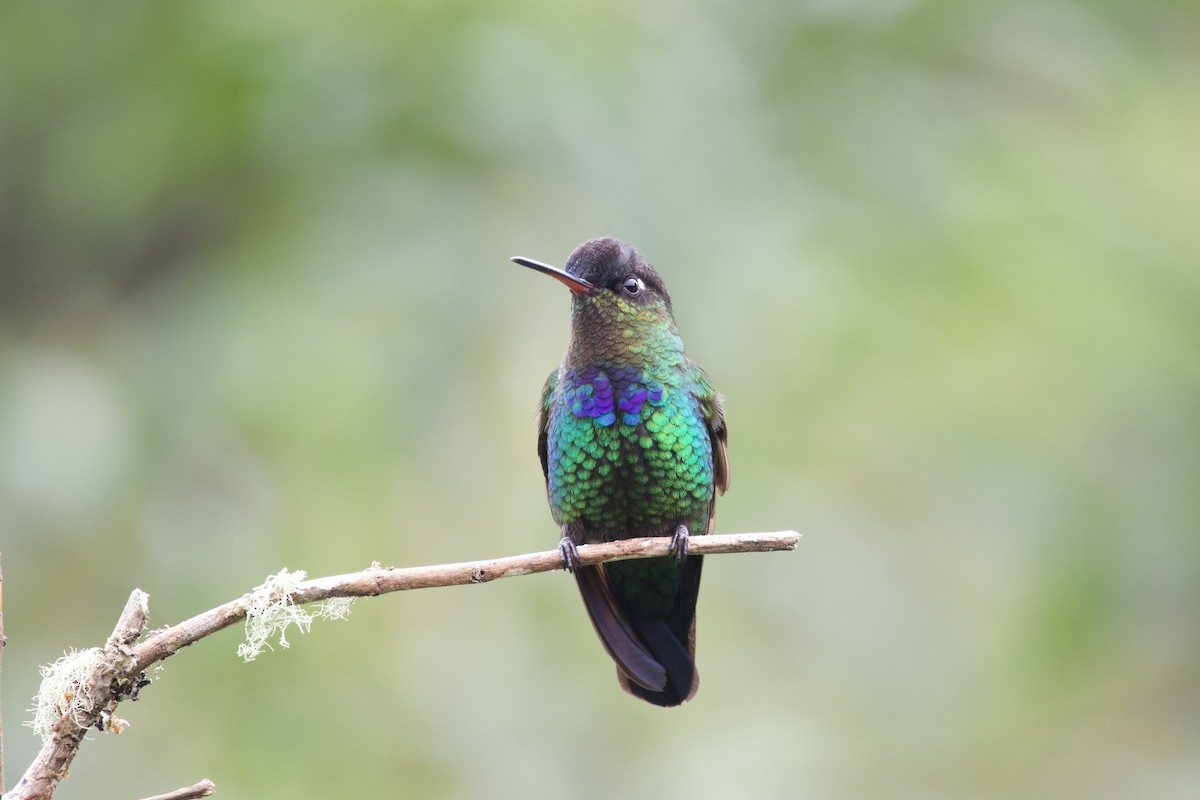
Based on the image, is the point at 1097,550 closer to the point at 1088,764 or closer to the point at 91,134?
the point at 1088,764

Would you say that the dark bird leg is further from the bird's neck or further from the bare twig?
the bare twig

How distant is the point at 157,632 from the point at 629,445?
181 centimetres

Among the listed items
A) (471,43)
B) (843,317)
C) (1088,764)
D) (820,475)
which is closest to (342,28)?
(471,43)

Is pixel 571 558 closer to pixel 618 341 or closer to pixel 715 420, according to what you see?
pixel 618 341

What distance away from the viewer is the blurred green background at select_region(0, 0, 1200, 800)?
554 centimetres

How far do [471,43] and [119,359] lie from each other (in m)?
2.33

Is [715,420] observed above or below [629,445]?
above

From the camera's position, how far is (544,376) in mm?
5293

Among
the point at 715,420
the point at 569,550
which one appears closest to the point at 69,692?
the point at 569,550

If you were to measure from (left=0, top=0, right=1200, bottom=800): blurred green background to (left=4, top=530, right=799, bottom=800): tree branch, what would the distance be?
2.99m

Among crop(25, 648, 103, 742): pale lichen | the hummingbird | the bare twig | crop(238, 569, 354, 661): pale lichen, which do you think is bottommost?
the bare twig

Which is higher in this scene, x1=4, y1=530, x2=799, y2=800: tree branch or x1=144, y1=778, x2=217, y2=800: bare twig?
x1=4, y1=530, x2=799, y2=800: tree branch

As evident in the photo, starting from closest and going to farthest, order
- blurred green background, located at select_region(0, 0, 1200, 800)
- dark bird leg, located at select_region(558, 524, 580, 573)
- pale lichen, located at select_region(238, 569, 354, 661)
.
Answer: pale lichen, located at select_region(238, 569, 354, 661), dark bird leg, located at select_region(558, 524, 580, 573), blurred green background, located at select_region(0, 0, 1200, 800)

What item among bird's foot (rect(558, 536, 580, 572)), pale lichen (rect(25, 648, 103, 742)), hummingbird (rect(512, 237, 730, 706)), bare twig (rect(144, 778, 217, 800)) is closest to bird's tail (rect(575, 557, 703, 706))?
hummingbird (rect(512, 237, 730, 706))
